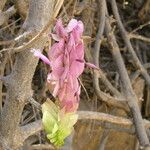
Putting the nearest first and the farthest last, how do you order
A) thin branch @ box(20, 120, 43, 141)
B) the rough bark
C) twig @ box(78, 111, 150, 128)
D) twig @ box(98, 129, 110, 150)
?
1. the rough bark
2. thin branch @ box(20, 120, 43, 141)
3. twig @ box(78, 111, 150, 128)
4. twig @ box(98, 129, 110, 150)

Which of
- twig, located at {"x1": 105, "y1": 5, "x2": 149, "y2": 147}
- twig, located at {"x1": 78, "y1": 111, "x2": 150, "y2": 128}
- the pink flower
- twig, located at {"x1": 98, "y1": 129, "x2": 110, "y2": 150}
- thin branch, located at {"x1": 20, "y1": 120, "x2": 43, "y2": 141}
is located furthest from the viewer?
twig, located at {"x1": 98, "y1": 129, "x2": 110, "y2": 150}

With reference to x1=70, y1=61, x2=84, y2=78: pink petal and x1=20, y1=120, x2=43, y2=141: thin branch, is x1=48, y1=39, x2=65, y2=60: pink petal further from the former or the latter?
x1=20, y1=120, x2=43, y2=141: thin branch

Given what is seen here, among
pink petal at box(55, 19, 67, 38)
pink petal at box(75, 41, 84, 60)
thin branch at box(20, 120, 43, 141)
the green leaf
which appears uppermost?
pink petal at box(55, 19, 67, 38)

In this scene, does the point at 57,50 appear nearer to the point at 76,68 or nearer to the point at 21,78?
the point at 76,68

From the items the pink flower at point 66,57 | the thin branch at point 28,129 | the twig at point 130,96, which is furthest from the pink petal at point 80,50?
the twig at point 130,96

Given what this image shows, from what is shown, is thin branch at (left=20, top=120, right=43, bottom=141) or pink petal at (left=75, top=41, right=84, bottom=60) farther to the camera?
thin branch at (left=20, top=120, right=43, bottom=141)

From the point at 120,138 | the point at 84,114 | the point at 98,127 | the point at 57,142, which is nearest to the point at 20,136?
the point at 84,114

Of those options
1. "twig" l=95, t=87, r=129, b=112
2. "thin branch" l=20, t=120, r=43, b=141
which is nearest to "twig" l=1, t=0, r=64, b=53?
"thin branch" l=20, t=120, r=43, b=141

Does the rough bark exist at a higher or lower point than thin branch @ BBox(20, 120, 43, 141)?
higher

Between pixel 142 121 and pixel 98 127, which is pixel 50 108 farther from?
pixel 98 127
